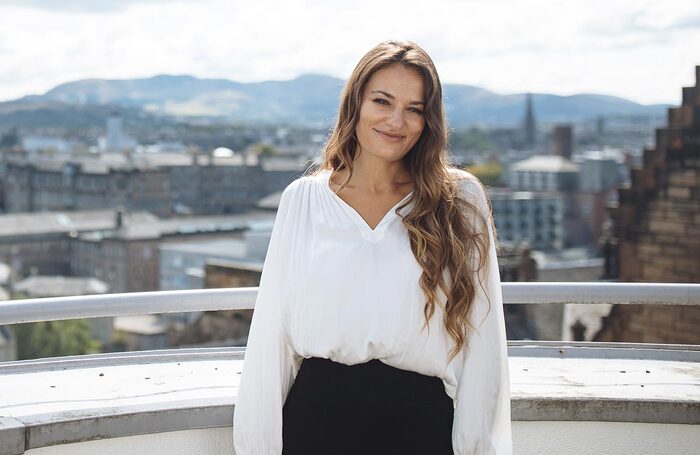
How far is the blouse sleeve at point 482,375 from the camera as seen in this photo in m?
2.63

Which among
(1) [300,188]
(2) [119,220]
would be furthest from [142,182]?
(1) [300,188]

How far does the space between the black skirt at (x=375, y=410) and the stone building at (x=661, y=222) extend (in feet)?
28.3

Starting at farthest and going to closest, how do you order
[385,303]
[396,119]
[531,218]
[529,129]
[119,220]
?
[529,129] → [531,218] → [119,220] → [396,119] → [385,303]

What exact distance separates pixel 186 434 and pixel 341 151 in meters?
0.87

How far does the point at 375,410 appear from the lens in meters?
2.60

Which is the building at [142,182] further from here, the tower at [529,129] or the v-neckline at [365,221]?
the v-neckline at [365,221]

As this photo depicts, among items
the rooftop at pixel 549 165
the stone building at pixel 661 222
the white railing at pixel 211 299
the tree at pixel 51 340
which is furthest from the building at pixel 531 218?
the white railing at pixel 211 299

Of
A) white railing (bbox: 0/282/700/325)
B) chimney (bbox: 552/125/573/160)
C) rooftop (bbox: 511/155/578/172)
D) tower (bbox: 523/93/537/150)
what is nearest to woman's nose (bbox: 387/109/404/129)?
white railing (bbox: 0/282/700/325)

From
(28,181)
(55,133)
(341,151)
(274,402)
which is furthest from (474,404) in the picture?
(55,133)

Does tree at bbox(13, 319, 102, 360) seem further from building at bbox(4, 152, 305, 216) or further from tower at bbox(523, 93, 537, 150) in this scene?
tower at bbox(523, 93, 537, 150)

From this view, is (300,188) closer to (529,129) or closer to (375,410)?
(375,410)

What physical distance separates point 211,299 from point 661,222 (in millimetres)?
9453

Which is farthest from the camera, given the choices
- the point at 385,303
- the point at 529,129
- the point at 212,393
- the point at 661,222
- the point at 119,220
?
the point at 529,129

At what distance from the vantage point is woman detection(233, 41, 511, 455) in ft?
8.50
